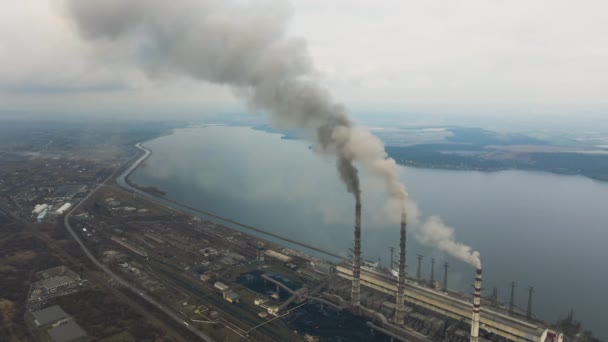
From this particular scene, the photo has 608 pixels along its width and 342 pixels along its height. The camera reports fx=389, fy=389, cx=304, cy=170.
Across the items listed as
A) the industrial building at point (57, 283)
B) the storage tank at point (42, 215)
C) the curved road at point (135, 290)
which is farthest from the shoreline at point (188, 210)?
the industrial building at point (57, 283)

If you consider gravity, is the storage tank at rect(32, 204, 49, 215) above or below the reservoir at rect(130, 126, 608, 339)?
above

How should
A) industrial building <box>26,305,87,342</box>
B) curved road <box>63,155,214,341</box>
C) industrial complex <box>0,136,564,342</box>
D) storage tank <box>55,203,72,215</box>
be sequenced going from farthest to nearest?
storage tank <box>55,203,72,215</box> < curved road <box>63,155,214,341</box> < industrial complex <box>0,136,564,342</box> < industrial building <box>26,305,87,342</box>

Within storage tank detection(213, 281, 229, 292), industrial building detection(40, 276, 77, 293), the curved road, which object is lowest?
the curved road

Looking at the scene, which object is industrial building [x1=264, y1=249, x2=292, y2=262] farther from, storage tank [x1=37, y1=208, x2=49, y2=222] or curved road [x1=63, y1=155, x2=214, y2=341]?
storage tank [x1=37, y1=208, x2=49, y2=222]

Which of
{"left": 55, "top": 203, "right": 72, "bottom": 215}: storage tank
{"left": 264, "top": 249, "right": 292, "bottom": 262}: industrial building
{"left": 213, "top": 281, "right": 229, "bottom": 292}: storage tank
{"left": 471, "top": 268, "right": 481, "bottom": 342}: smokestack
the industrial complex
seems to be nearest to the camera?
{"left": 471, "top": 268, "right": 481, "bottom": 342}: smokestack

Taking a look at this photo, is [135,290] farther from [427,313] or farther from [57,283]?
[427,313]

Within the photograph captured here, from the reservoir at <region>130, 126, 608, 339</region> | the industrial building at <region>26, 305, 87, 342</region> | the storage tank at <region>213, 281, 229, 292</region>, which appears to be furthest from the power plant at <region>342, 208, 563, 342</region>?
the industrial building at <region>26, 305, 87, 342</region>

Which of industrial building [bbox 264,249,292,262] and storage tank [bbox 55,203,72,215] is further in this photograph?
storage tank [bbox 55,203,72,215]

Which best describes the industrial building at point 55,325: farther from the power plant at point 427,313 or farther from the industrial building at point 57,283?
the power plant at point 427,313

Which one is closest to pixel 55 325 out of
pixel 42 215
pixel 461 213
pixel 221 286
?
pixel 221 286
